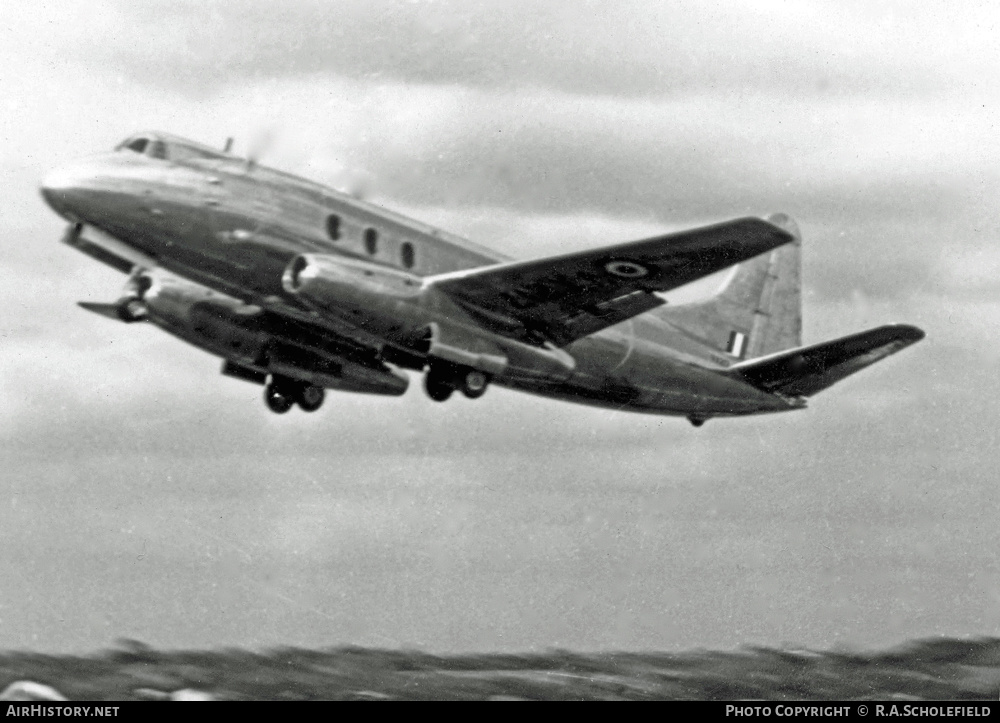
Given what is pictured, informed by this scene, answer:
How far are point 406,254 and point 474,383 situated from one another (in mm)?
2919

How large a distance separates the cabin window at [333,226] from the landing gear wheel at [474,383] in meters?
3.79

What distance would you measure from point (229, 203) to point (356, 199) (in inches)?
102

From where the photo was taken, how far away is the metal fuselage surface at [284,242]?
26.4 m

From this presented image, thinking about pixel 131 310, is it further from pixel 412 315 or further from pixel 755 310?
pixel 755 310

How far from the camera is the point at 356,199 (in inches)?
1110

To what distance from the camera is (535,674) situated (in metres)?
24.6

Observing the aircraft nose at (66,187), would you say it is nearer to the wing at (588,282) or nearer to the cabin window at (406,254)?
the cabin window at (406,254)

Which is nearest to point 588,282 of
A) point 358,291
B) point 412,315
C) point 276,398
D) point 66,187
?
point 412,315

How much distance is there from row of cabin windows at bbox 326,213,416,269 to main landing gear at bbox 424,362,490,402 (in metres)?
2.17

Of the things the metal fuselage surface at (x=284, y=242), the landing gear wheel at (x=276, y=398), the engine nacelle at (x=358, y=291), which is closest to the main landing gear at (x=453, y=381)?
the metal fuselage surface at (x=284, y=242)

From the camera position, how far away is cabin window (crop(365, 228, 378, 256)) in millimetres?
27922

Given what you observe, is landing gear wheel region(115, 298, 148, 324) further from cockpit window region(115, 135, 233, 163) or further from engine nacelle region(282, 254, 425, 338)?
engine nacelle region(282, 254, 425, 338)

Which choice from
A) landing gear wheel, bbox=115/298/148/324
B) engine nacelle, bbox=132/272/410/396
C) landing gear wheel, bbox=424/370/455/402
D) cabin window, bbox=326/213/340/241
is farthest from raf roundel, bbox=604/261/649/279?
landing gear wheel, bbox=115/298/148/324
